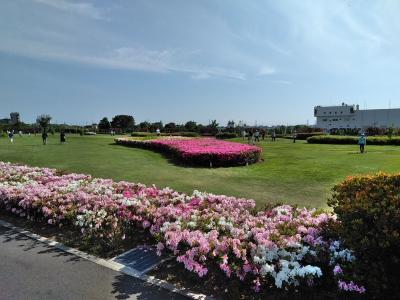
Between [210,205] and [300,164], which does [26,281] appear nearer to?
[210,205]

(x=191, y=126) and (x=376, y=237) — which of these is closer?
(x=376, y=237)

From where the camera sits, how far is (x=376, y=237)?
166 inches

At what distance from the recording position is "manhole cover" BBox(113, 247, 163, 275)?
568 cm

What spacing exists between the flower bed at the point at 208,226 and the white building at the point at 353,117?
95251 mm

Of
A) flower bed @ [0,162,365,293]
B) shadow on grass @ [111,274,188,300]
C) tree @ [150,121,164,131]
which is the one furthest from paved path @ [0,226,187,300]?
tree @ [150,121,164,131]

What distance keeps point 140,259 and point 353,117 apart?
114044 millimetres

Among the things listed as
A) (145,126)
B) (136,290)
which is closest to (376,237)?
(136,290)

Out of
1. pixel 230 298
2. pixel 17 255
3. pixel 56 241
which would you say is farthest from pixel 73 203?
pixel 230 298

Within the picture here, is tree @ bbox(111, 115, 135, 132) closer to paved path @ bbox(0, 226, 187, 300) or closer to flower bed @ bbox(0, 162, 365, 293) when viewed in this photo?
flower bed @ bbox(0, 162, 365, 293)

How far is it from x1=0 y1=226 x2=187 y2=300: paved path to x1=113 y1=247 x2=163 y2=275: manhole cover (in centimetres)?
34

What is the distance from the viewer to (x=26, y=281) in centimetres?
522

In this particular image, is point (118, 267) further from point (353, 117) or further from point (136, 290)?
point (353, 117)

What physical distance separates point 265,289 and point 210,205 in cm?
333

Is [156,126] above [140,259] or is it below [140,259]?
above
